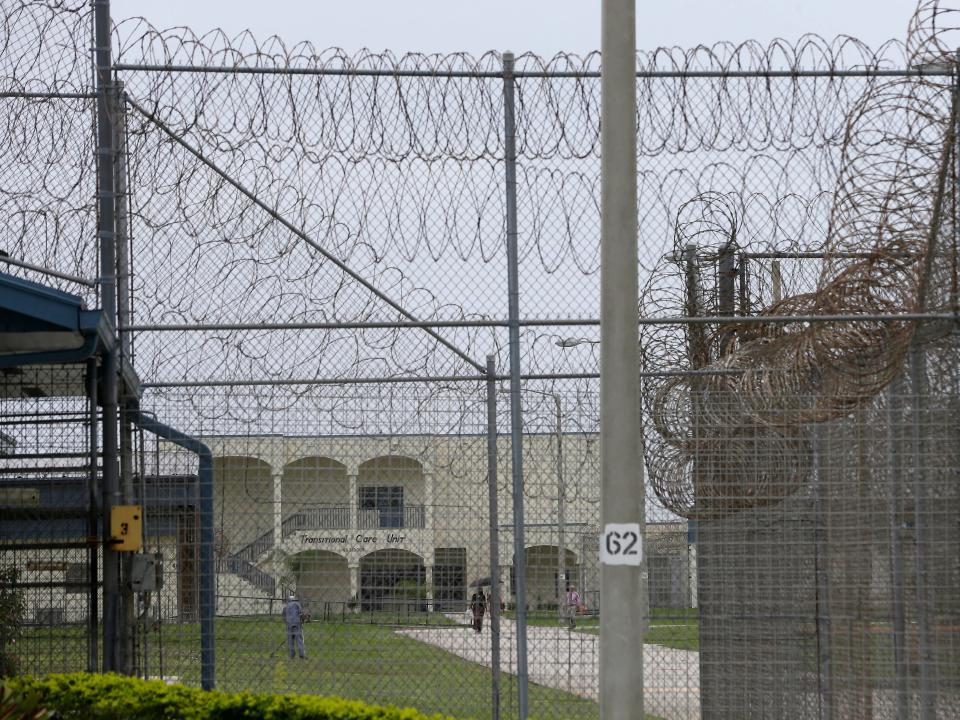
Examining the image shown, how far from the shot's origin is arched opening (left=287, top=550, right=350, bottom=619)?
7.72m

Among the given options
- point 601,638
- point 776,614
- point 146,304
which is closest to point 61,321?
point 146,304

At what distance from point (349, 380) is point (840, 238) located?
10.5ft

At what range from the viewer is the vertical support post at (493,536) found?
7629 millimetres

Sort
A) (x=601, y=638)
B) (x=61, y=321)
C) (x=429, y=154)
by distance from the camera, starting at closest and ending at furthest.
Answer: (x=601, y=638)
(x=61, y=321)
(x=429, y=154)

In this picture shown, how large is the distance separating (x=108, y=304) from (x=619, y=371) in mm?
3859

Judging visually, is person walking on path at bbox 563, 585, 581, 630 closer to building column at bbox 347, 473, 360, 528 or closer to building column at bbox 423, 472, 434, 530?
building column at bbox 423, 472, 434, 530

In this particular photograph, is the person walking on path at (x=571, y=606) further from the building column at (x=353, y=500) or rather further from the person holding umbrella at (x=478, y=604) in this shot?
the building column at (x=353, y=500)

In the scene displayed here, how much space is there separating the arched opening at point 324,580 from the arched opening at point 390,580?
0.13 meters

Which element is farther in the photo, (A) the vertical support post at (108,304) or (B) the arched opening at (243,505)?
(A) the vertical support post at (108,304)

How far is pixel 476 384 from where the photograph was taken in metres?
7.82

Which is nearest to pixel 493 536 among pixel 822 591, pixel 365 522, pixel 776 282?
pixel 365 522

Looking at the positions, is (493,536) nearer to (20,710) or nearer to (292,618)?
(292,618)

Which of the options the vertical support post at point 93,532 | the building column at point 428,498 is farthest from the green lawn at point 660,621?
the vertical support post at point 93,532

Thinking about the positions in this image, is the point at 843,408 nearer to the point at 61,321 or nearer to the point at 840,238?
the point at 840,238
